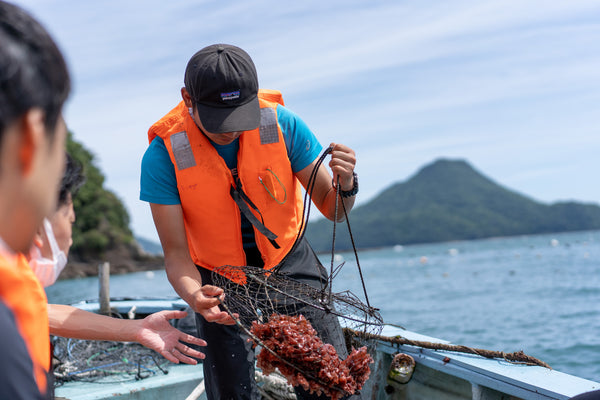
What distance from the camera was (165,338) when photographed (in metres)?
2.62

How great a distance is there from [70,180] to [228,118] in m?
1.29

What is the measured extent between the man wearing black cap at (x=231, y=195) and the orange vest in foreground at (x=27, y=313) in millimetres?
1879

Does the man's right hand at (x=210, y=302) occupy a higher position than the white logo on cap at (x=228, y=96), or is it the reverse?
the white logo on cap at (x=228, y=96)

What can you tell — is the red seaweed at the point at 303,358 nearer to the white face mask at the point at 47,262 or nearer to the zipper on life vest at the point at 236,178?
the zipper on life vest at the point at 236,178

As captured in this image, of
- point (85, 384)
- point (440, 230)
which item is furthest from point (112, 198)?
point (440, 230)

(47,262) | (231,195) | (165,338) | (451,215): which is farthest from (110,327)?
(451,215)

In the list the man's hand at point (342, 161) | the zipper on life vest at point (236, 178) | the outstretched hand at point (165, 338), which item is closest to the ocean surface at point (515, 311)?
the zipper on life vest at point (236, 178)

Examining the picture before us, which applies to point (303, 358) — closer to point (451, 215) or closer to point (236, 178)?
point (236, 178)

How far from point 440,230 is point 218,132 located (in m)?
156

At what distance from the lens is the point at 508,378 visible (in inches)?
139

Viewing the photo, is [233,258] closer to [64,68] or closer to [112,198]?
[64,68]

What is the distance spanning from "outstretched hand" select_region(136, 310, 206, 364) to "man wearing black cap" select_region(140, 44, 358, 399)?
1.98 ft

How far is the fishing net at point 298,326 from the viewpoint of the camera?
274 cm

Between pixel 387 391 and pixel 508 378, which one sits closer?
pixel 508 378
